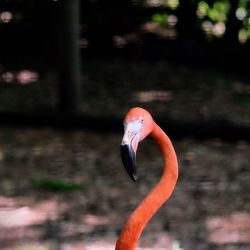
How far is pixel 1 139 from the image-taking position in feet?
15.1

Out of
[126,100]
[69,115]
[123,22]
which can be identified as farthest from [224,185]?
[123,22]

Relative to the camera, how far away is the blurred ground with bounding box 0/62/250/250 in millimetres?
3203

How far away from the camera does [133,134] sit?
176 centimetres

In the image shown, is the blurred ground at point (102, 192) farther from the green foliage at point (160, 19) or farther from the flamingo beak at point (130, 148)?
the green foliage at point (160, 19)

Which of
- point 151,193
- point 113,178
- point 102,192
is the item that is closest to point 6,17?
point 113,178

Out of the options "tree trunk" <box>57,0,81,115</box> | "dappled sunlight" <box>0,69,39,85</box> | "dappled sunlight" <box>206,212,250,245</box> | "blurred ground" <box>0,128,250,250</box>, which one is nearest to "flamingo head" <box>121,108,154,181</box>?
"blurred ground" <box>0,128,250,250</box>

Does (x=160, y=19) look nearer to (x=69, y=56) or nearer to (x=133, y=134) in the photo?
(x=69, y=56)

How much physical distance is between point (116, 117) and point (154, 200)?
2849 millimetres

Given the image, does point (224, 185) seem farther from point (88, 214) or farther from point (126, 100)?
point (126, 100)

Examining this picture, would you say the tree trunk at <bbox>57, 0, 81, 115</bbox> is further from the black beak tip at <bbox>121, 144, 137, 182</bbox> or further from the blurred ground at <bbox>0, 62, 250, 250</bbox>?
the black beak tip at <bbox>121, 144, 137, 182</bbox>

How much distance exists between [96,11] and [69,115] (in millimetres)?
2105

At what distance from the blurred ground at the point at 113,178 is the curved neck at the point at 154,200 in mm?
781

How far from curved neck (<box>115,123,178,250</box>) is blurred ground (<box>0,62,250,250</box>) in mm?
781

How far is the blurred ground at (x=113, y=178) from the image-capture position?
10.5ft
